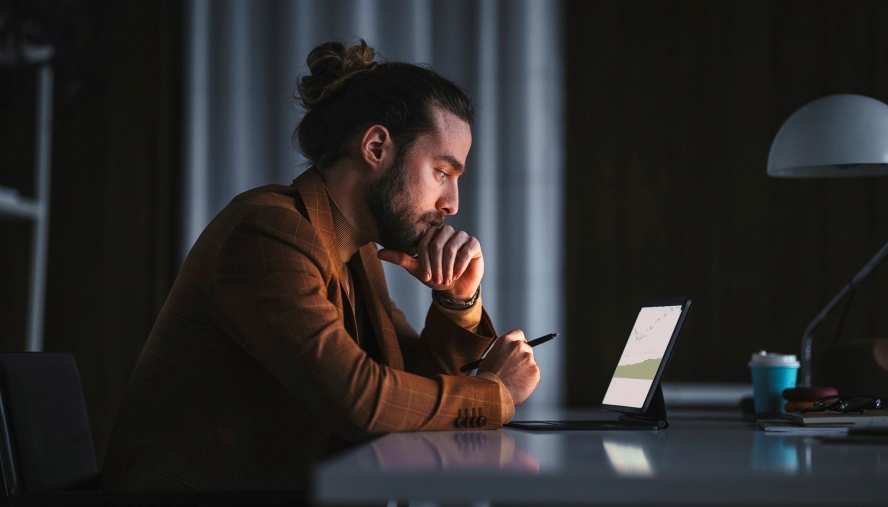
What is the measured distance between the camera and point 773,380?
1.67 m

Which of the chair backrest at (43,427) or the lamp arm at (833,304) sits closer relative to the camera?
the chair backrest at (43,427)

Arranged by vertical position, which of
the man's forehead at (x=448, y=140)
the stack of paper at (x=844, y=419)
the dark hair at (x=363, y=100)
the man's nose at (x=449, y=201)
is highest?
the dark hair at (x=363, y=100)

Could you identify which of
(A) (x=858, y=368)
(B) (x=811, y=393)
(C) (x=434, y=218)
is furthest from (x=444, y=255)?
(A) (x=858, y=368)

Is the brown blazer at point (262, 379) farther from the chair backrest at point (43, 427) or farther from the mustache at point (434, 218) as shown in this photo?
the mustache at point (434, 218)

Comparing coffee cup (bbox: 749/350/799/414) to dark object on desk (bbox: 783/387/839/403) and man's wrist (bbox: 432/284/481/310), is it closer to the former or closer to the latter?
dark object on desk (bbox: 783/387/839/403)


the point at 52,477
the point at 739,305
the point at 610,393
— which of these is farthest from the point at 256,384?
the point at 739,305

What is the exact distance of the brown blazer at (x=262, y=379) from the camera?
1.09m

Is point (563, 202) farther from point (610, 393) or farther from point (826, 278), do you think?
point (610, 393)

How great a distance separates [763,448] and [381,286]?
99 centimetres

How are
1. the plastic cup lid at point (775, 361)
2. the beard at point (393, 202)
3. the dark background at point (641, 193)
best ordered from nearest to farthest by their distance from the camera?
the beard at point (393, 202) → the plastic cup lid at point (775, 361) → the dark background at point (641, 193)

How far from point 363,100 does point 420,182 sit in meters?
0.18

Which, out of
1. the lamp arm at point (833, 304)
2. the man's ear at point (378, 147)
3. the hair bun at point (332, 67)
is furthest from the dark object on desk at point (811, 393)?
the hair bun at point (332, 67)

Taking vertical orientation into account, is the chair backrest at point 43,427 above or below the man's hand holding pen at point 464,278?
below

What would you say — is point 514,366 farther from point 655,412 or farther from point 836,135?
point 836,135
